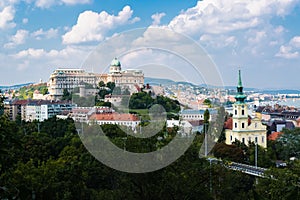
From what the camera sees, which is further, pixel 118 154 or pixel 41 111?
pixel 41 111

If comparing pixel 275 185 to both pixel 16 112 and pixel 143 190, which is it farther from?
pixel 16 112

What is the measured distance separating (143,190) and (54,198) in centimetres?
189

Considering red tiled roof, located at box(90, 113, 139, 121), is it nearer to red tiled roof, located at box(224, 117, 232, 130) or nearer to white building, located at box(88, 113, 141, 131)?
white building, located at box(88, 113, 141, 131)

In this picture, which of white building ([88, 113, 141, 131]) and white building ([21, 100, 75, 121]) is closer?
white building ([88, 113, 141, 131])

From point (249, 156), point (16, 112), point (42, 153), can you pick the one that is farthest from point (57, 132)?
point (16, 112)

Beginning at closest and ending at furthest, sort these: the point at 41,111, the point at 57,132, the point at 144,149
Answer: the point at 144,149, the point at 57,132, the point at 41,111

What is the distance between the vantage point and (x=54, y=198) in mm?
7602

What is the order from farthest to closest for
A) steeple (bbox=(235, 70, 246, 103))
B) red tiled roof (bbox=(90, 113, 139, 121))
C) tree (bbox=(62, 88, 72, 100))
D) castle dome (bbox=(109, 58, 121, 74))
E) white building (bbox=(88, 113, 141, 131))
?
tree (bbox=(62, 88, 72, 100)), steeple (bbox=(235, 70, 246, 103)), red tiled roof (bbox=(90, 113, 139, 121)), white building (bbox=(88, 113, 141, 131)), castle dome (bbox=(109, 58, 121, 74))

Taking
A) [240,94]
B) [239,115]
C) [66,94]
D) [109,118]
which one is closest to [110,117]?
[109,118]

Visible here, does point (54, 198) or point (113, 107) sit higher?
point (113, 107)

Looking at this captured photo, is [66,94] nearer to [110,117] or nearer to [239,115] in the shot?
[110,117]

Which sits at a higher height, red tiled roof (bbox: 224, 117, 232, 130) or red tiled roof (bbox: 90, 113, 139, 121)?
red tiled roof (bbox: 90, 113, 139, 121)

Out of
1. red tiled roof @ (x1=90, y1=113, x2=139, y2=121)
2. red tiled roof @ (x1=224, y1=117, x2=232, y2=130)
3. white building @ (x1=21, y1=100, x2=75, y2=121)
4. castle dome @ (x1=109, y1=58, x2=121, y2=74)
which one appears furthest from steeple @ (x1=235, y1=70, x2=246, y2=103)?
white building @ (x1=21, y1=100, x2=75, y2=121)

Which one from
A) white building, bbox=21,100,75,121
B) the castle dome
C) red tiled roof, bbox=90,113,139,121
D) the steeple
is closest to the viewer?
the castle dome
